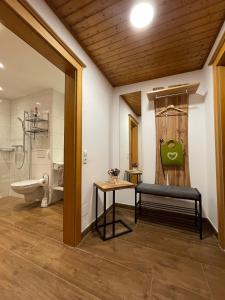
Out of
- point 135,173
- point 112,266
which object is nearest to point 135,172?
point 135,173

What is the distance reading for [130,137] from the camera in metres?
3.23

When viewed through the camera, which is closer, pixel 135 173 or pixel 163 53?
pixel 163 53

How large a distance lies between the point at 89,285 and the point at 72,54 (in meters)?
2.25

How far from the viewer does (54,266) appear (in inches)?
54.1

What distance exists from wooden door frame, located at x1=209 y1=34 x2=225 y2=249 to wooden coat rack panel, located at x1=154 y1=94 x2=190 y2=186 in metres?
0.69

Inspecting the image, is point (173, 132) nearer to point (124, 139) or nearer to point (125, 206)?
A: point (124, 139)

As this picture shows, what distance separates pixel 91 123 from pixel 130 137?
1.34 m

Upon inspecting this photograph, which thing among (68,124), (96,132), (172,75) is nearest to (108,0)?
(68,124)

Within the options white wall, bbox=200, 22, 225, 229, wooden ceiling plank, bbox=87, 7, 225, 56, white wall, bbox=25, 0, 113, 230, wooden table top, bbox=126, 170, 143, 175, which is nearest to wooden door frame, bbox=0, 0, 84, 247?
white wall, bbox=25, 0, 113, 230

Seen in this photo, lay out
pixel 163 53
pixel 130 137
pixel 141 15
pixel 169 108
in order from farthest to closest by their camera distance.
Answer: pixel 130 137, pixel 169 108, pixel 163 53, pixel 141 15

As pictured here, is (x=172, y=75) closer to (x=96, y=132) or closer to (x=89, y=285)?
(x=96, y=132)

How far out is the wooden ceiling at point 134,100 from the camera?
9.62ft

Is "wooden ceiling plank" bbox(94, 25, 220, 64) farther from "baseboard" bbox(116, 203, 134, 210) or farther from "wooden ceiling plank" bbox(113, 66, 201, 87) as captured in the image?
"baseboard" bbox(116, 203, 134, 210)

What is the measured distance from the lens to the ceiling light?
1382 mm
